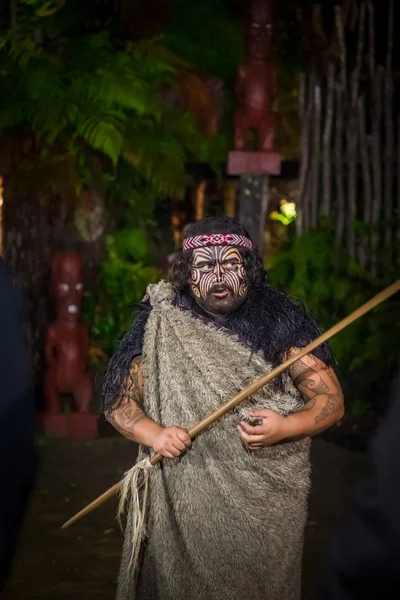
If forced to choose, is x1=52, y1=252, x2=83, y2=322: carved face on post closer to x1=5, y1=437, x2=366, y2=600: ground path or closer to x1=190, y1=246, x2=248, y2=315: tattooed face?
x1=5, y1=437, x2=366, y2=600: ground path

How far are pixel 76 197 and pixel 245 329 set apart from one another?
573cm

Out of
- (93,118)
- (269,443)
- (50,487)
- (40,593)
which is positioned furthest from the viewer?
(93,118)

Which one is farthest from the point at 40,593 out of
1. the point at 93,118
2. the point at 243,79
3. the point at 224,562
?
the point at 243,79

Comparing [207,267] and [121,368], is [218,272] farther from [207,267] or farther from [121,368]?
[121,368]

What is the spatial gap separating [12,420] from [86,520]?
4751 millimetres

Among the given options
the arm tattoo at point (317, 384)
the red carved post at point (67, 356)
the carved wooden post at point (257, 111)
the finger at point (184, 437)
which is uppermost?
the carved wooden post at point (257, 111)

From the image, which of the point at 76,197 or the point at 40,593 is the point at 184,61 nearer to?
the point at 76,197

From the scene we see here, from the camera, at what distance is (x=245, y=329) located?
4023mm

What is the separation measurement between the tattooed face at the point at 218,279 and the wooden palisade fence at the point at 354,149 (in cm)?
601

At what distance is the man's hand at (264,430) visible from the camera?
3.76 metres

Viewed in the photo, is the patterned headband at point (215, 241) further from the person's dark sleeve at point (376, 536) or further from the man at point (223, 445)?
the person's dark sleeve at point (376, 536)

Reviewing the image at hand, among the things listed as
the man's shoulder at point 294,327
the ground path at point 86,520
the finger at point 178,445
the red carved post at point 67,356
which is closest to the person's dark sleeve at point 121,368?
the finger at point 178,445

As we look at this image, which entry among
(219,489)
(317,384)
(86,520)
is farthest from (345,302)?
(219,489)

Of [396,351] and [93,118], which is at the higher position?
[93,118]
